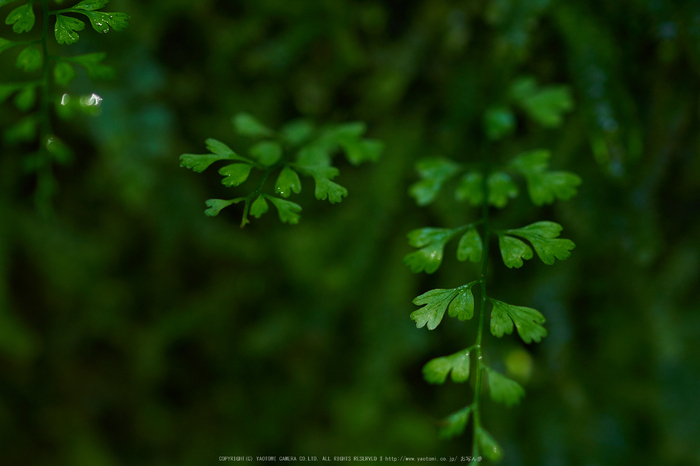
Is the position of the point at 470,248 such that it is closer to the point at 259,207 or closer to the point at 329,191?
the point at 329,191

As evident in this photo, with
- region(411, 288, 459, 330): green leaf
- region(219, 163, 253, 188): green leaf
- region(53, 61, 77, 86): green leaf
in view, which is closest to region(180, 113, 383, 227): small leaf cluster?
region(219, 163, 253, 188): green leaf

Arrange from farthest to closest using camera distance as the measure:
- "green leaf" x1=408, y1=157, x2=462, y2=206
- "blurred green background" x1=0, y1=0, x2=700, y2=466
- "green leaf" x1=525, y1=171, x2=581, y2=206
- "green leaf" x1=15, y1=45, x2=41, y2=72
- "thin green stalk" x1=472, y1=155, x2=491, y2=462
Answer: "blurred green background" x1=0, y1=0, x2=700, y2=466
"green leaf" x1=408, y1=157, x2=462, y2=206
"green leaf" x1=525, y1=171, x2=581, y2=206
"green leaf" x1=15, y1=45, x2=41, y2=72
"thin green stalk" x1=472, y1=155, x2=491, y2=462

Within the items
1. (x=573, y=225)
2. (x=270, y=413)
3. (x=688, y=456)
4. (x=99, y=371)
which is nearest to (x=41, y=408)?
(x=99, y=371)

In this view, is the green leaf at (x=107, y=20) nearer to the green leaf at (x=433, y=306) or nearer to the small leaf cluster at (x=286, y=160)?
the small leaf cluster at (x=286, y=160)

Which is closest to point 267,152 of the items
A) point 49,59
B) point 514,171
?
point 49,59

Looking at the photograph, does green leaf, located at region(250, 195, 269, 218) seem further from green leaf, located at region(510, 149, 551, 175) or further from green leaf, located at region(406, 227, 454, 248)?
green leaf, located at region(510, 149, 551, 175)

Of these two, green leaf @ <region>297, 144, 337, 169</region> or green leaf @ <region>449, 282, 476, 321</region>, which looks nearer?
green leaf @ <region>449, 282, 476, 321</region>

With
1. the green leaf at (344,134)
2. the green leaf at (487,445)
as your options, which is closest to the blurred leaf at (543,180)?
the green leaf at (344,134)
